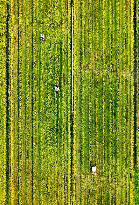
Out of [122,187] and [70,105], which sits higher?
[70,105]

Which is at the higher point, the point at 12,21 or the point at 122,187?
the point at 12,21

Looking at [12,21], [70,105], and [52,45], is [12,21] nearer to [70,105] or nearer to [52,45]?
[52,45]

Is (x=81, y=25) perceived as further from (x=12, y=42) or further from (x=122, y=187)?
(x=122, y=187)

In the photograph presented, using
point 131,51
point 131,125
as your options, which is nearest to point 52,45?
point 131,51

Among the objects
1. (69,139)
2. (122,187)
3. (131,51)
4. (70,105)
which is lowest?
(122,187)

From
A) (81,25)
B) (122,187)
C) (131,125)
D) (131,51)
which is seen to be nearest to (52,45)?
(81,25)
